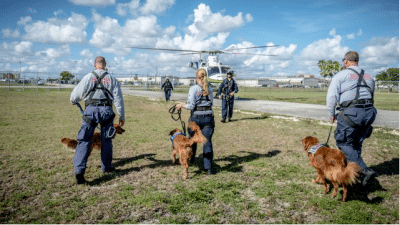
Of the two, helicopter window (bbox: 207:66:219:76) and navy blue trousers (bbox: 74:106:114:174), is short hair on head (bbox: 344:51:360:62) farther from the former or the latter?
helicopter window (bbox: 207:66:219:76)

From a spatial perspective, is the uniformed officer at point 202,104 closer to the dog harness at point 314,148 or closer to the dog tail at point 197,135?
the dog tail at point 197,135

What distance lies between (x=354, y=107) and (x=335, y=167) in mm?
1034

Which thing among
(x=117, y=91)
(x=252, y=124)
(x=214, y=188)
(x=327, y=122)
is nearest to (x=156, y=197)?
(x=214, y=188)

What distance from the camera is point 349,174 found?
3.29 meters

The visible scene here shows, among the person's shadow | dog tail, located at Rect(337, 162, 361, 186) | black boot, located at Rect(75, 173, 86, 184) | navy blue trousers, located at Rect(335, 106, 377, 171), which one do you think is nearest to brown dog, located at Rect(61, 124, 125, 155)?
black boot, located at Rect(75, 173, 86, 184)

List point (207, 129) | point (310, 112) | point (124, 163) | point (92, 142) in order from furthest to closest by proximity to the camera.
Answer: point (310, 112) < point (124, 163) < point (92, 142) < point (207, 129)

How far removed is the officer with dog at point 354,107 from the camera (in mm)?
3756

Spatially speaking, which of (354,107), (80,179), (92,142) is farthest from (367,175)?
(92,142)

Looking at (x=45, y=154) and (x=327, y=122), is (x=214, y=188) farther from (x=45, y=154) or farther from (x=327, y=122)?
(x=327, y=122)

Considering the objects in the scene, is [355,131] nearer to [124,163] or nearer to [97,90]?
[97,90]

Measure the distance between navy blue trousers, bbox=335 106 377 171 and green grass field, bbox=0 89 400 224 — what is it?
1.77 ft

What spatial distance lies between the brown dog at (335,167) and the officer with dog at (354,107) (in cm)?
40

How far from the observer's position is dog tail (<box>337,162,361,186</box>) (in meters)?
3.26

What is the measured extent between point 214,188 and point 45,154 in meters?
4.32
